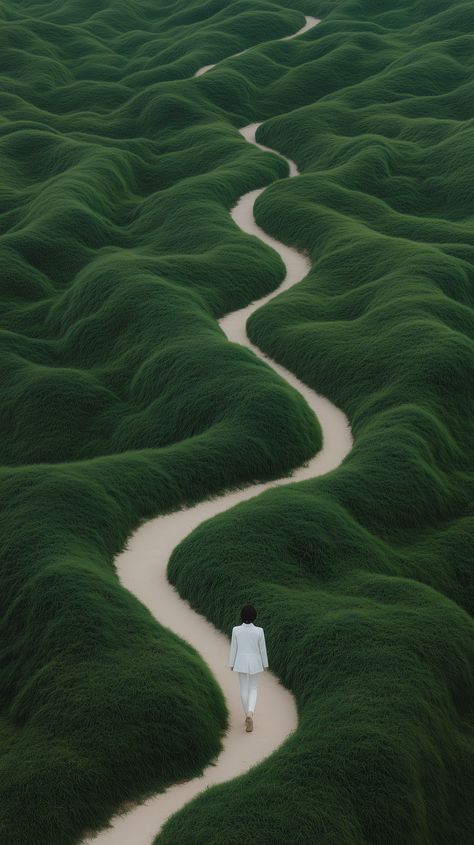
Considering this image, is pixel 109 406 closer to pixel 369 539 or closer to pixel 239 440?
pixel 239 440

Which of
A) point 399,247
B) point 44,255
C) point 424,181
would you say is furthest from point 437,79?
point 44,255

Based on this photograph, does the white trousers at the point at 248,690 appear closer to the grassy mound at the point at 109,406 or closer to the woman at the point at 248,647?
the woman at the point at 248,647

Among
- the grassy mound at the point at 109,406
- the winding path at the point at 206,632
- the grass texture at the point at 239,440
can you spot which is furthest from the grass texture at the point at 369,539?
the grassy mound at the point at 109,406

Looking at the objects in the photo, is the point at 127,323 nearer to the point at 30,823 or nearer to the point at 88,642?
the point at 88,642

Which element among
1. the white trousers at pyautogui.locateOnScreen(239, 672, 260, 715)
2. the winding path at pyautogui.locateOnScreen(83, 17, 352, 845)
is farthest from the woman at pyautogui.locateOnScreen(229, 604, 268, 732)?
the winding path at pyautogui.locateOnScreen(83, 17, 352, 845)

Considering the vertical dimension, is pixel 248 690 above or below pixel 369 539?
above

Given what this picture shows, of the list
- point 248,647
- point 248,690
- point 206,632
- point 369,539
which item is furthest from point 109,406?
point 248,647

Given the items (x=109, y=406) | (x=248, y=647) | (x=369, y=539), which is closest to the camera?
(x=248, y=647)
